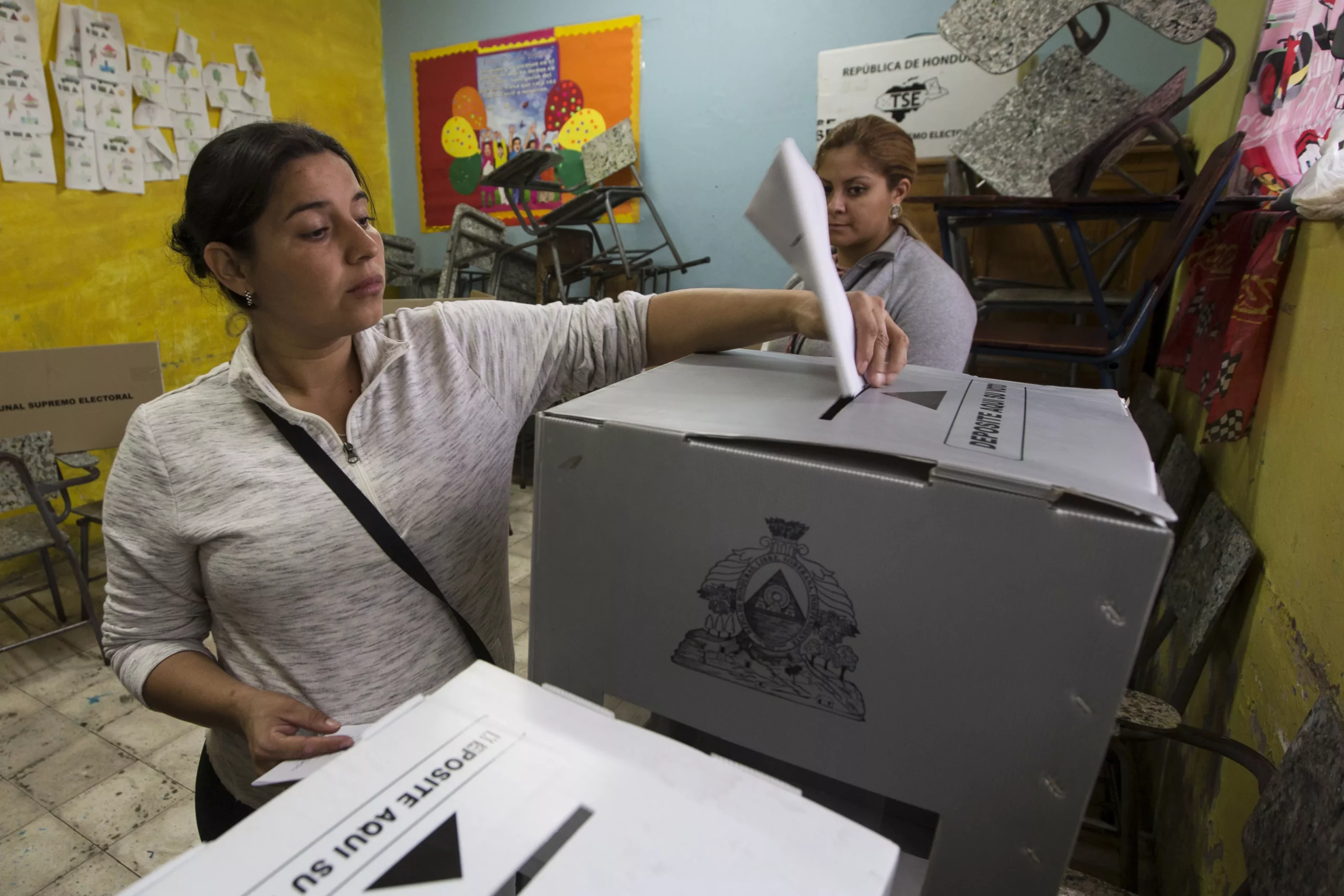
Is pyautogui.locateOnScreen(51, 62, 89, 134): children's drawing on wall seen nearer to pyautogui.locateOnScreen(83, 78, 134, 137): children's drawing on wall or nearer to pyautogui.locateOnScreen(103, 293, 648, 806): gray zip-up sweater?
pyautogui.locateOnScreen(83, 78, 134, 137): children's drawing on wall

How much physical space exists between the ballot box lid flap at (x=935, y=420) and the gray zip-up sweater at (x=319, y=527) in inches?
12.4

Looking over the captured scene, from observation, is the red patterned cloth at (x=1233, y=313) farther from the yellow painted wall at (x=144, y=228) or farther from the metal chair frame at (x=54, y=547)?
the yellow painted wall at (x=144, y=228)

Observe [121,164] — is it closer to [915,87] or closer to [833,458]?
[915,87]

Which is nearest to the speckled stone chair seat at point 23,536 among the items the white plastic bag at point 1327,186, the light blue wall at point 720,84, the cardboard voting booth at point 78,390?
the cardboard voting booth at point 78,390

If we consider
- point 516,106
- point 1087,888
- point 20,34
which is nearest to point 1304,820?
point 1087,888

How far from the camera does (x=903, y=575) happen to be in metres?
0.42

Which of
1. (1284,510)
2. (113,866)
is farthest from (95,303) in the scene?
(1284,510)

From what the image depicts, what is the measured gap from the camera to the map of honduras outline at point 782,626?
1.47ft

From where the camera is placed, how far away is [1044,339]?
1745 millimetres

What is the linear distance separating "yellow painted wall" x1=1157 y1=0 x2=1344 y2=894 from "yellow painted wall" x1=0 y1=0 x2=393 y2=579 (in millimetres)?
3525

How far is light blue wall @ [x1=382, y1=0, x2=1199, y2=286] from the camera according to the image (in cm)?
313

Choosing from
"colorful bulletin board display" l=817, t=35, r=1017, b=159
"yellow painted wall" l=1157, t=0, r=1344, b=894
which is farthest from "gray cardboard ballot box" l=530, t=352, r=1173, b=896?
"colorful bulletin board display" l=817, t=35, r=1017, b=159

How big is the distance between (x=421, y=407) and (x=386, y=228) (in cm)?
415

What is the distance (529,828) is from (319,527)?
544 mm
